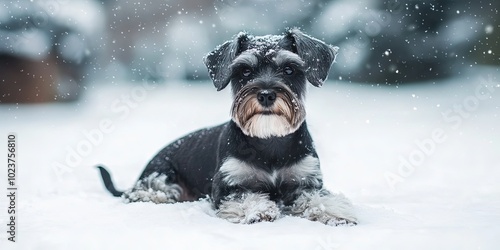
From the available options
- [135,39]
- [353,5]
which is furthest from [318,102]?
[135,39]

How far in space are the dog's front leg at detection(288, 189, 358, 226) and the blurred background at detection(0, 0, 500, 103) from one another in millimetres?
8145

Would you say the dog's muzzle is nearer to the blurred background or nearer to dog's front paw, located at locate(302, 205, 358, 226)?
dog's front paw, located at locate(302, 205, 358, 226)

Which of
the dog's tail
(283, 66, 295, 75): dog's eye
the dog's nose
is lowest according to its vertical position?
the dog's tail

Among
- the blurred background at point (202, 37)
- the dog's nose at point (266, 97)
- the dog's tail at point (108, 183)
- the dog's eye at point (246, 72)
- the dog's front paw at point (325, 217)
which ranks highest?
the blurred background at point (202, 37)

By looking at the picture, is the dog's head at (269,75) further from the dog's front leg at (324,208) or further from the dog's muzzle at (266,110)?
the dog's front leg at (324,208)

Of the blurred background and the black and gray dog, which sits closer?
the black and gray dog

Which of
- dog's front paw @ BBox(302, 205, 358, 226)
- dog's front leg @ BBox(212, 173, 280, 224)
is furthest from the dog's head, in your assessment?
dog's front paw @ BBox(302, 205, 358, 226)

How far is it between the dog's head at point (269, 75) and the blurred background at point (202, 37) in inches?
301

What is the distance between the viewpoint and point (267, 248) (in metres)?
3.38

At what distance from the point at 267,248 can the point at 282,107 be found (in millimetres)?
1114

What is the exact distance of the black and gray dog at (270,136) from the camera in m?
4.09

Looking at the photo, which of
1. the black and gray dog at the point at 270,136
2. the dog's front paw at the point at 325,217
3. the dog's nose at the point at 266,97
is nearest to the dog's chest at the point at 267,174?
the black and gray dog at the point at 270,136

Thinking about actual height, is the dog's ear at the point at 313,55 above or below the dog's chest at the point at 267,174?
above

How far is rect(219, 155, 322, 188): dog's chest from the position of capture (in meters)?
4.36
